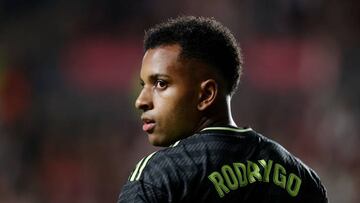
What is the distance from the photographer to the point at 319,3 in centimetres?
821

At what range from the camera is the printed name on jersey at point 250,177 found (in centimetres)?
183

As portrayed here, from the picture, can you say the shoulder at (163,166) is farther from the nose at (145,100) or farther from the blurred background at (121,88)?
the blurred background at (121,88)

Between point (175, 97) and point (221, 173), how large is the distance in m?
0.23

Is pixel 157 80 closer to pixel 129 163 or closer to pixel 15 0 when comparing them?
pixel 129 163

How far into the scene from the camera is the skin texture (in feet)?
6.27

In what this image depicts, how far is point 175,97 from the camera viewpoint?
1.91 meters

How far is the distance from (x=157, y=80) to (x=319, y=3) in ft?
21.5

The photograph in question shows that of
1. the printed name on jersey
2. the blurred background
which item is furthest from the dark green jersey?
the blurred background

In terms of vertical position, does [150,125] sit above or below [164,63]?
below

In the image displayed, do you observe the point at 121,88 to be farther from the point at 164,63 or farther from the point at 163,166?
the point at 163,166

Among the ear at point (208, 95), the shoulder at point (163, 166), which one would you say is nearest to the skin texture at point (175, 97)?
the ear at point (208, 95)

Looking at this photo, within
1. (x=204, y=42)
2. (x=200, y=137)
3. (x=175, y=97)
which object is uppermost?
(x=204, y=42)

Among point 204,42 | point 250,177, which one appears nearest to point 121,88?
point 204,42

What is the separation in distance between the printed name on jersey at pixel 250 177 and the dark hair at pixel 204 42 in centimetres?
23
